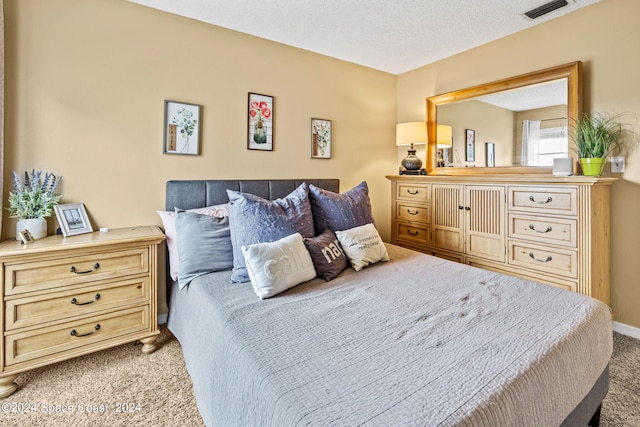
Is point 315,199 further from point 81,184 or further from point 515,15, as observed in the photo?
point 515,15

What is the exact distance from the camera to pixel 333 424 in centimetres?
80

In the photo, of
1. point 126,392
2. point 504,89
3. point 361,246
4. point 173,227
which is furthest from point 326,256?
point 504,89

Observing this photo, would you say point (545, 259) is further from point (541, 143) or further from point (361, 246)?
point (361, 246)

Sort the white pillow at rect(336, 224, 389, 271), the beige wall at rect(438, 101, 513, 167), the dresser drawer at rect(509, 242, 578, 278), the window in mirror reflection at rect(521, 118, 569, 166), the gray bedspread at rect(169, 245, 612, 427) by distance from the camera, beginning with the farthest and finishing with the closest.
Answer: the beige wall at rect(438, 101, 513, 167) → the window in mirror reflection at rect(521, 118, 569, 166) → the dresser drawer at rect(509, 242, 578, 278) → the white pillow at rect(336, 224, 389, 271) → the gray bedspread at rect(169, 245, 612, 427)

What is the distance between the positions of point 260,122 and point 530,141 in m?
2.35

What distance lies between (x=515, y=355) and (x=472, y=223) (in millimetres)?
1860

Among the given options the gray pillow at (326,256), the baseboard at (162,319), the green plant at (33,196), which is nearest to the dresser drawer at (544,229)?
the gray pillow at (326,256)

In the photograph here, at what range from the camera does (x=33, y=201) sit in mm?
1924

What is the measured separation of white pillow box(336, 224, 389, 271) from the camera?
2.12m

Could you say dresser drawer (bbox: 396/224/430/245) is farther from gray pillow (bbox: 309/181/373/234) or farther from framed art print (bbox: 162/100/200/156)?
framed art print (bbox: 162/100/200/156)

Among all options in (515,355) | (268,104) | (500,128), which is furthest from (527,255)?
(268,104)

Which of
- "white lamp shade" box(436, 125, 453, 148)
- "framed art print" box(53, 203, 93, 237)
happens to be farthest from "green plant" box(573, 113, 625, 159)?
"framed art print" box(53, 203, 93, 237)

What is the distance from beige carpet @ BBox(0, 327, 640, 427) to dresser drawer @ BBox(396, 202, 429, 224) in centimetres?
169

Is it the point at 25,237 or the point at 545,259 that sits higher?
the point at 25,237
